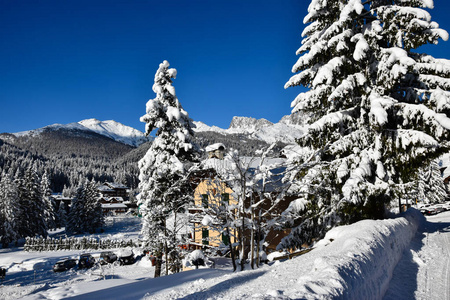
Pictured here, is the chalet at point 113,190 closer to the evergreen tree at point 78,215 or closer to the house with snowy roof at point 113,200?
the house with snowy roof at point 113,200

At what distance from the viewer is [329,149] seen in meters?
10.5

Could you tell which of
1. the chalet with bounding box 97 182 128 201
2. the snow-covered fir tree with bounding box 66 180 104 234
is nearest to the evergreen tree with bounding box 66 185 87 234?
the snow-covered fir tree with bounding box 66 180 104 234

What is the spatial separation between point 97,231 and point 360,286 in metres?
63.8

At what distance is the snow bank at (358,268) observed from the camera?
3768 mm

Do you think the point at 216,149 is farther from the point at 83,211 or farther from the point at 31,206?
the point at 83,211

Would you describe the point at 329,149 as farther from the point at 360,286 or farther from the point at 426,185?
the point at 426,185

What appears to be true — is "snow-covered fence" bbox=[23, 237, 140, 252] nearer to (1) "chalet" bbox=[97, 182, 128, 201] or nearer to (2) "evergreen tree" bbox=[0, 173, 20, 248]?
(2) "evergreen tree" bbox=[0, 173, 20, 248]

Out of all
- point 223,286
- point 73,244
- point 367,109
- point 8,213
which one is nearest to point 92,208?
point 73,244

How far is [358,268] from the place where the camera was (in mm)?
4805

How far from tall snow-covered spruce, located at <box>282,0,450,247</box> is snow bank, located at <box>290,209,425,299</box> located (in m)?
2.13

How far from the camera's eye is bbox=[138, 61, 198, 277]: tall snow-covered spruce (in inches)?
593

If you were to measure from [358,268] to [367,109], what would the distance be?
7430 millimetres

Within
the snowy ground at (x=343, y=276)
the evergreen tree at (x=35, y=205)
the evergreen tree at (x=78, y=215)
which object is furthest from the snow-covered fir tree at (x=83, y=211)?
the snowy ground at (x=343, y=276)

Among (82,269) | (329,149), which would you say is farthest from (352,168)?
(82,269)
